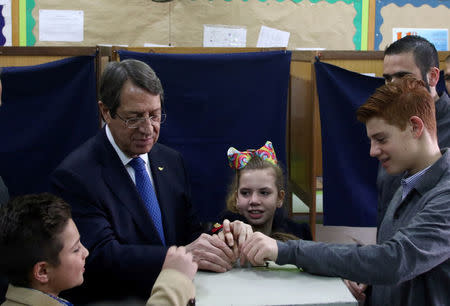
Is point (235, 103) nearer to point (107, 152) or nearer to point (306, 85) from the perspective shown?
point (306, 85)

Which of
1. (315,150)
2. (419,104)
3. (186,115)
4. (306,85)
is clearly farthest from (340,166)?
(419,104)

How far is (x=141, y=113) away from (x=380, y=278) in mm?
1001

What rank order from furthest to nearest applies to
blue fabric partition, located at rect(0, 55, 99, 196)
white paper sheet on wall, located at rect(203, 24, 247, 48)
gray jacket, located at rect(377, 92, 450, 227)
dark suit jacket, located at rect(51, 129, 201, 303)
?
white paper sheet on wall, located at rect(203, 24, 247, 48), blue fabric partition, located at rect(0, 55, 99, 196), gray jacket, located at rect(377, 92, 450, 227), dark suit jacket, located at rect(51, 129, 201, 303)

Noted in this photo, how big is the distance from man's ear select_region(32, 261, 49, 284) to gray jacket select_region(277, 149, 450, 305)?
65 cm

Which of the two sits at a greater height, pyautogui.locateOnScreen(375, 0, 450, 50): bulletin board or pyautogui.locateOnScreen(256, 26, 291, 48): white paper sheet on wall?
pyautogui.locateOnScreen(375, 0, 450, 50): bulletin board

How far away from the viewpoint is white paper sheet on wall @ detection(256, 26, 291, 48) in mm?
4387

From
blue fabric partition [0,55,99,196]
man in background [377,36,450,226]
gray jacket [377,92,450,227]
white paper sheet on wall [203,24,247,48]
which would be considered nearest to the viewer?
gray jacket [377,92,450,227]

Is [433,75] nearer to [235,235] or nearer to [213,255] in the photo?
[235,235]

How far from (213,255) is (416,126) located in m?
0.72

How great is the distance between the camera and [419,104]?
154cm

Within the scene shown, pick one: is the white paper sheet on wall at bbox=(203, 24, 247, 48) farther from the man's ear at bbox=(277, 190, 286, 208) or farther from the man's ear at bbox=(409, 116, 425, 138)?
the man's ear at bbox=(409, 116, 425, 138)

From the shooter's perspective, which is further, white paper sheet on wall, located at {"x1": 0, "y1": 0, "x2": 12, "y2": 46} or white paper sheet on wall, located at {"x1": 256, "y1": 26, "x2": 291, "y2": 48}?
white paper sheet on wall, located at {"x1": 256, "y1": 26, "x2": 291, "y2": 48}

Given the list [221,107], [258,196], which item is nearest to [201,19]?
[221,107]

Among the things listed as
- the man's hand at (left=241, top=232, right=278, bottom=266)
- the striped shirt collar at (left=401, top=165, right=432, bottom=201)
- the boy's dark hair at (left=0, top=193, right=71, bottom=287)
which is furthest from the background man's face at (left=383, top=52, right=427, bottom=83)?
the boy's dark hair at (left=0, top=193, right=71, bottom=287)
